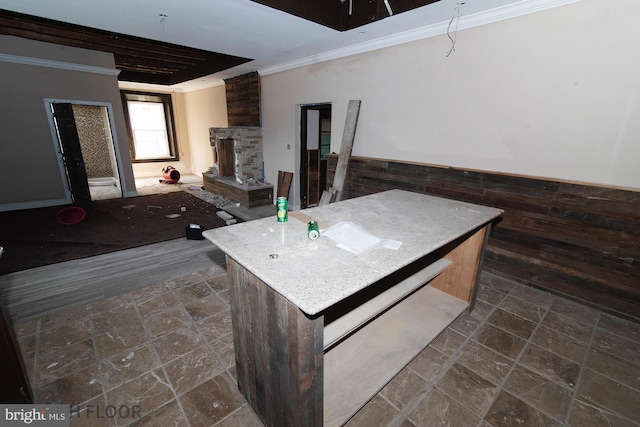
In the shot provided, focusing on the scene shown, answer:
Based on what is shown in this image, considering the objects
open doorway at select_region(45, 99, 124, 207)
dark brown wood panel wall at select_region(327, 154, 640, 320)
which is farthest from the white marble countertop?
open doorway at select_region(45, 99, 124, 207)

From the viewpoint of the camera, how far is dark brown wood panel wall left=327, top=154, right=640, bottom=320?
226 centimetres

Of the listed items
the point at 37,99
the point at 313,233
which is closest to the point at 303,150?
the point at 313,233

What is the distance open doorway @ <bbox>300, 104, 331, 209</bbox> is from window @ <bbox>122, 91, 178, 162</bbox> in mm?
6103

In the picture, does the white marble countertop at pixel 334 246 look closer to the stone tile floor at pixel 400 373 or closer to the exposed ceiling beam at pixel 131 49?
the stone tile floor at pixel 400 373

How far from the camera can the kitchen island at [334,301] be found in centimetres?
111

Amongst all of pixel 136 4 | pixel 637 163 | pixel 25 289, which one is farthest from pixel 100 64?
pixel 637 163

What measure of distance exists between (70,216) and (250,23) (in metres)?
4.32

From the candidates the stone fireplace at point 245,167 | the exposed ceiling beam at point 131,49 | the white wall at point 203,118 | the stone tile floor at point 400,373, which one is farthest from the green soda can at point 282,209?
the white wall at point 203,118

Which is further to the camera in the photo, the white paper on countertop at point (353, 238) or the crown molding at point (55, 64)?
the crown molding at point (55, 64)

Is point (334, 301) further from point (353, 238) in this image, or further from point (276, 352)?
point (353, 238)

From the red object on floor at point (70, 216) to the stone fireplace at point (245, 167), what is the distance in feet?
8.43

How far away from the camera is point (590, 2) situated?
2.19 m

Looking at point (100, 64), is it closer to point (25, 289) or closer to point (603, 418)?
point (25, 289)

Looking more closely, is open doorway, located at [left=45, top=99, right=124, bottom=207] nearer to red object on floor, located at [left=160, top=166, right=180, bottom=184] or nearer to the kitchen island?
red object on floor, located at [left=160, top=166, right=180, bottom=184]
